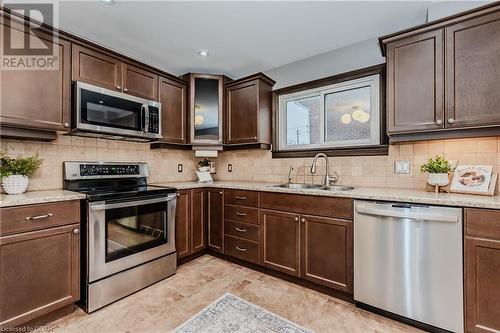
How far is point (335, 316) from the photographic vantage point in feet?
5.87

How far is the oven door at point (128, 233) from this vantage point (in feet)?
6.03

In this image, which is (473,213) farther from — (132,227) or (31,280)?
(31,280)

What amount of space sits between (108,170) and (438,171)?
307cm

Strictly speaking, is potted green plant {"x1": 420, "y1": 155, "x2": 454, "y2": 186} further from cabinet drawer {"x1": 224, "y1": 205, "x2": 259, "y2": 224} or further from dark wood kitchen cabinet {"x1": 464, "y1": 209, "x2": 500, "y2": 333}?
cabinet drawer {"x1": 224, "y1": 205, "x2": 259, "y2": 224}

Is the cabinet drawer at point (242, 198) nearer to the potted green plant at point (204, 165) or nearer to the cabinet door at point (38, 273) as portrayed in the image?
the potted green plant at point (204, 165)

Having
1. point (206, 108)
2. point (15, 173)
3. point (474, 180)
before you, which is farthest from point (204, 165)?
point (474, 180)

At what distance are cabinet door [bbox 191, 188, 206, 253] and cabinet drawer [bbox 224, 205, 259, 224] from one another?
0.33 metres

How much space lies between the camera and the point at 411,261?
5.41 ft

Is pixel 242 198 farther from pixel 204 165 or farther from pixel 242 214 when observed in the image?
pixel 204 165

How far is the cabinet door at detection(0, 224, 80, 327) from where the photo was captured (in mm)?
1488

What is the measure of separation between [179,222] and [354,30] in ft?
8.74

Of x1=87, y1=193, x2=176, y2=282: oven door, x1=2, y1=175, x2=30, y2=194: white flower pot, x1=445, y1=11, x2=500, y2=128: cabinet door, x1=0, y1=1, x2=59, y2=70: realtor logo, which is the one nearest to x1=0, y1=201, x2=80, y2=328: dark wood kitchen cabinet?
x1=87, y1=193, x2=176, y2=282: oven door

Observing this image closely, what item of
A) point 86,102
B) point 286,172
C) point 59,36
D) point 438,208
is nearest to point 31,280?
point 86,102

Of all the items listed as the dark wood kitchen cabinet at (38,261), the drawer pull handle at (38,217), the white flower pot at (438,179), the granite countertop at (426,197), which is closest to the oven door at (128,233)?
the dark wood kitchen cabinet at (38,261)
